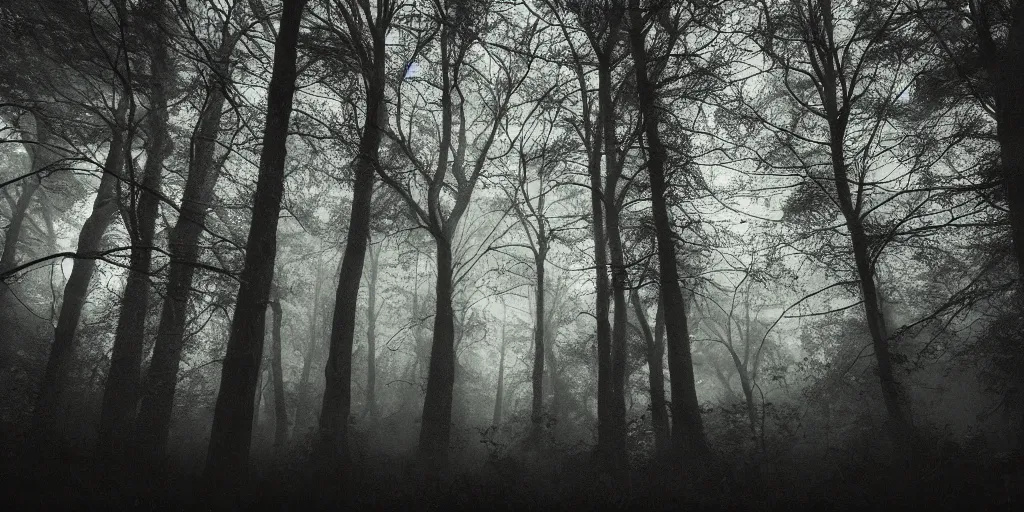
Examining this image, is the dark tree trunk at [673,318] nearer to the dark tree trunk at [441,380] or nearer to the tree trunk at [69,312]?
the dark tree trunk at [441,380]

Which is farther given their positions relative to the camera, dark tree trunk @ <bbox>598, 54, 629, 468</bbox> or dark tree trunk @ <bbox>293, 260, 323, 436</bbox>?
dark tree trunk @ <bbox>293, 260, 323, 436</bbox>

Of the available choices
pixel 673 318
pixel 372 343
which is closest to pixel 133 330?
pixel 673 318

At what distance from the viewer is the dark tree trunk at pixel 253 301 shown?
5.27 meters

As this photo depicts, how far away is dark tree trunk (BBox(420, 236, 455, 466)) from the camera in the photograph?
9930 millimetres

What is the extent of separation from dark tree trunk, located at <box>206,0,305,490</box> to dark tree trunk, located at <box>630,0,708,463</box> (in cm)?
539

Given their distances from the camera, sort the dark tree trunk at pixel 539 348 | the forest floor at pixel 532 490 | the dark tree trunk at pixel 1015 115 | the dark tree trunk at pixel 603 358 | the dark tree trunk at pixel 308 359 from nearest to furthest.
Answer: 1. the forest floor at pixel 532 490
2. the dark tree trunk at pixel 1015 115
3. the dark tree trunk at pixel 603 358
4. the dark tree trunk at pixel 539 348
5. the dark tree trunk at pixel 308 359

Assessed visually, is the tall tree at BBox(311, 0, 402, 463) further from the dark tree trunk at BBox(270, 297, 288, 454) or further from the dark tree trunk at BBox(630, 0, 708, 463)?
the dark tree trunk at BBox(270, 297, 288, 454)

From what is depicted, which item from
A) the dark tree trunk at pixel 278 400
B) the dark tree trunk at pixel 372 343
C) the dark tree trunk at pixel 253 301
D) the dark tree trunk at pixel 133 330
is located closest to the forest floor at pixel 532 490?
the dark tree trunk at pixel 253 301

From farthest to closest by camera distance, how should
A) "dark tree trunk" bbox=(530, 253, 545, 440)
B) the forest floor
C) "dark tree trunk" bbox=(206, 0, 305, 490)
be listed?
"dark tree trunk" bbox=(530, 253, 545, 440), the forest floor, "dark tree trunk" bbox=(206, 0, 305, 490)

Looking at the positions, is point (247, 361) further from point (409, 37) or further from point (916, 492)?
point (916, 492)

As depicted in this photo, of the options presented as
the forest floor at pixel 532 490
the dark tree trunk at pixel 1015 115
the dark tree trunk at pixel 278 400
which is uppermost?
the dark tree trunk at pixel 1015 115

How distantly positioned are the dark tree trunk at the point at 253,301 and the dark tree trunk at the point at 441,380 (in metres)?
4.64

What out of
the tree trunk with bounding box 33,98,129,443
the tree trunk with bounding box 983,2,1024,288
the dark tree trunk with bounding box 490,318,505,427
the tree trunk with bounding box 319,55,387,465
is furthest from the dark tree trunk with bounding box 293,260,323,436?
the tree trunk with bounding box 983,2,1024,288

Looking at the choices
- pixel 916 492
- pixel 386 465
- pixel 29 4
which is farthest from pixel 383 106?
pixel 916 492
